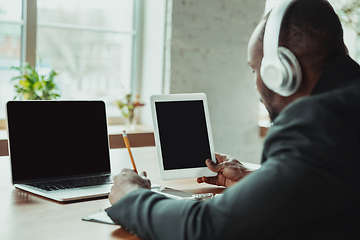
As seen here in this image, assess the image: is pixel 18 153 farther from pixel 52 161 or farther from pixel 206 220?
pixel 206 220

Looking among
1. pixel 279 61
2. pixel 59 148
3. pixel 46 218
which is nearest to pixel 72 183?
pixel 59 148

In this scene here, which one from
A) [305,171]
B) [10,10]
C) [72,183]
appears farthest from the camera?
[10,10]

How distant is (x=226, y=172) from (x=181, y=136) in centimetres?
19

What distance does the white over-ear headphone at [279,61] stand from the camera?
816 millimetres

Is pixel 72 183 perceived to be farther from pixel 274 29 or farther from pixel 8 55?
pixel 8 55

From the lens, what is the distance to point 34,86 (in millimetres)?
3023

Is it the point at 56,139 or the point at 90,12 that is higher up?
the point at 90,12

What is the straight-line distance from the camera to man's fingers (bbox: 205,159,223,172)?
1.39m

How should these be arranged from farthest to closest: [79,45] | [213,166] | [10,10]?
[79,45] < [10,10] < [213,166]

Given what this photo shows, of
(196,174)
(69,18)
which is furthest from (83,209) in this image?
(69,18)

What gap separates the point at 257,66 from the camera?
0.92 meters

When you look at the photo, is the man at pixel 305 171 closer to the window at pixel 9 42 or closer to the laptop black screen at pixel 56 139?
the laptop black screen at pixel 56 139

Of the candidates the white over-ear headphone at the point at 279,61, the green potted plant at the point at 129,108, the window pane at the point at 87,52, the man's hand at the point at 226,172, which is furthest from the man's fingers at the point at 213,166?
the window pane at the point at 87,52

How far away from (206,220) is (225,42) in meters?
3.31
